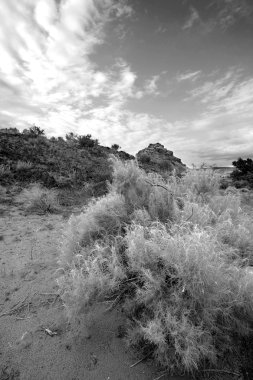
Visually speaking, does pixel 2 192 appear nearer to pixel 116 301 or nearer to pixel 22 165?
pixel 22 165

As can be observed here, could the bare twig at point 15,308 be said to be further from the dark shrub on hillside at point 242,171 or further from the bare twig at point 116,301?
the dark shrub on hillside at point 242,171

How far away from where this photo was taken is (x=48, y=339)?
9.72 feet

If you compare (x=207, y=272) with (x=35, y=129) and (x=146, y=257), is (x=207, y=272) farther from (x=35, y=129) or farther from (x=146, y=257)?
(x=35, y=129)

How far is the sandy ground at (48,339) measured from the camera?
8.39ft

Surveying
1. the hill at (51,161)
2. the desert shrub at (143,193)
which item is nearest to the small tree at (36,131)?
the hill at (51,161)

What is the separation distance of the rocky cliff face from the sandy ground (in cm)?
1134

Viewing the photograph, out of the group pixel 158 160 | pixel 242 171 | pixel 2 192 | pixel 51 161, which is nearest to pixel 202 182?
pixel 2 192

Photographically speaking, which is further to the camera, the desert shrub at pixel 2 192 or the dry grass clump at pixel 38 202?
the desert shrub at pixel 2 192

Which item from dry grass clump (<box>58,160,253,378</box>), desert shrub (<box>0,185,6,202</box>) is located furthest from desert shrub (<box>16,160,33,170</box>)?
dry grass clump (<box>58,160,253,378</box>)

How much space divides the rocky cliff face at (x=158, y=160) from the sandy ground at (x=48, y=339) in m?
11.3

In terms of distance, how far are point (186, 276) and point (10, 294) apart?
2.71 metres

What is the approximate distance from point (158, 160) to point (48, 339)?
56.5 ft

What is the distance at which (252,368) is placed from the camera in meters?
2.46

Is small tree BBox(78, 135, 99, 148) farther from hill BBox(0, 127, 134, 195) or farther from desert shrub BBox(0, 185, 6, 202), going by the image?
desert shrub BBox(0, 185, 6, 202)
